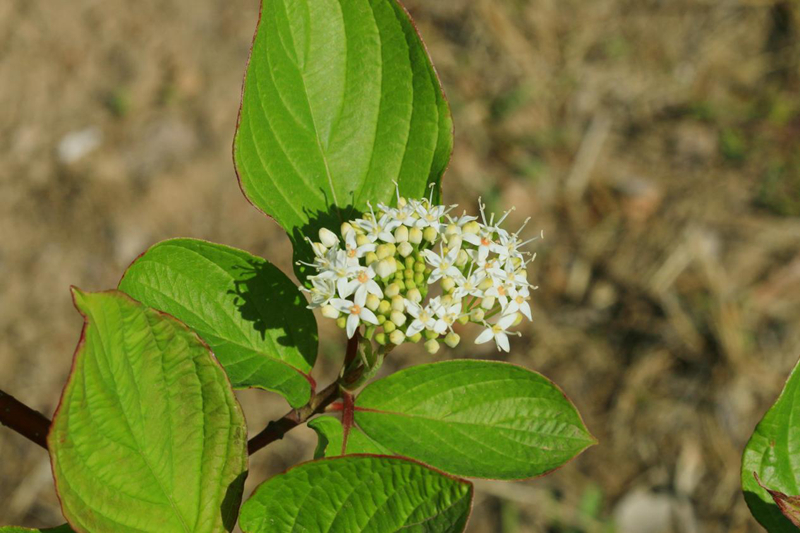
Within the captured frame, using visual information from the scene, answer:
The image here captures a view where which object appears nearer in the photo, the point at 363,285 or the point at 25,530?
the point at 25,530

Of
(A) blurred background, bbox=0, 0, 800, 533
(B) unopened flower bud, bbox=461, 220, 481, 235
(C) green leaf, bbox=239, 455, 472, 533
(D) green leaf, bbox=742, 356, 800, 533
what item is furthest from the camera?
(A) blurred background, bbox=0, 0, 800, 533

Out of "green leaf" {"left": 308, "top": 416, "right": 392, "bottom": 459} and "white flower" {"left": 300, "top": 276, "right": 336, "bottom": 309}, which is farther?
"white flower" {"left": 300, "top": 276, "right": 336, "bottom": 309}

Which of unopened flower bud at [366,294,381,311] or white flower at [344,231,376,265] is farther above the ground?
white flower at [344,231,376,265]

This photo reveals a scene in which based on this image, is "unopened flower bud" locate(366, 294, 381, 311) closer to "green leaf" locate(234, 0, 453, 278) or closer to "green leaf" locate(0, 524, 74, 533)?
"green leaf" locate(234, 0, 453, 278)

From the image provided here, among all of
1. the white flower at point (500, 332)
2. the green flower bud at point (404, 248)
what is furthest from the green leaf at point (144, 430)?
the white flower at point (500, 332)

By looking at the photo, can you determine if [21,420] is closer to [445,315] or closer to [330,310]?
[330,310]

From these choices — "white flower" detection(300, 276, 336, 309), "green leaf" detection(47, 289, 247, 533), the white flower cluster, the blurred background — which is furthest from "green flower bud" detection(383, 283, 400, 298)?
the blurred background

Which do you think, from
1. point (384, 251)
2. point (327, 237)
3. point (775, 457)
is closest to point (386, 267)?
point (384, 251)
